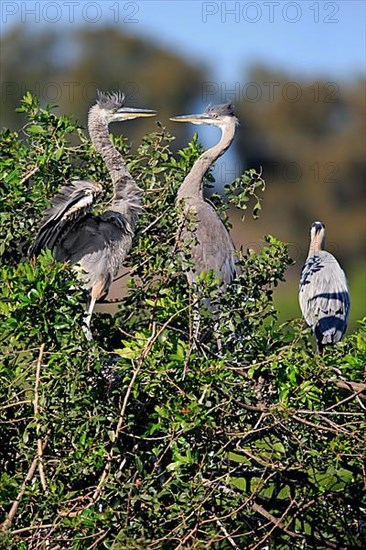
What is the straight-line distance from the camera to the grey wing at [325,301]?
701cm

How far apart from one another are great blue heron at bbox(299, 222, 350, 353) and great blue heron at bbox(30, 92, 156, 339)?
68.3 inches

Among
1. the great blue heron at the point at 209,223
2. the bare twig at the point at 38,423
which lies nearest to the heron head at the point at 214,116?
the great blue heron at the point at 209,223

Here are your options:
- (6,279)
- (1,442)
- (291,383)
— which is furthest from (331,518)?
(6,279)

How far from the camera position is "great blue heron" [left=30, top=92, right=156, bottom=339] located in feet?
15.1

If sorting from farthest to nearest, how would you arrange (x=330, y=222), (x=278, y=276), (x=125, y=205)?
(x=330, y=222) → (x=125, y=205) → (x=278, y=276)

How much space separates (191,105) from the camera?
1275 inches

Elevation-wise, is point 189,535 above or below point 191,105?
above

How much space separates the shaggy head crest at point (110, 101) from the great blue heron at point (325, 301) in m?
1.55

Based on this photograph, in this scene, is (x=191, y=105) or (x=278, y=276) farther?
(x=191, y=105)

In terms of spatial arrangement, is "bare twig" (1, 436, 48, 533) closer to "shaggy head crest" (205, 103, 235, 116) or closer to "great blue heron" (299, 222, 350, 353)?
"great blue heron" (299, 222, 350, 353)

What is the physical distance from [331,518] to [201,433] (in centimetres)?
87

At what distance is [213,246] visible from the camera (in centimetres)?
627

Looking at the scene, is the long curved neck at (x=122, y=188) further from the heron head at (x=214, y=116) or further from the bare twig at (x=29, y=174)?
the heron head at (x=214, y=116)

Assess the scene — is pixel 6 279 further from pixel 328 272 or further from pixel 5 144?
pixel 328 272
